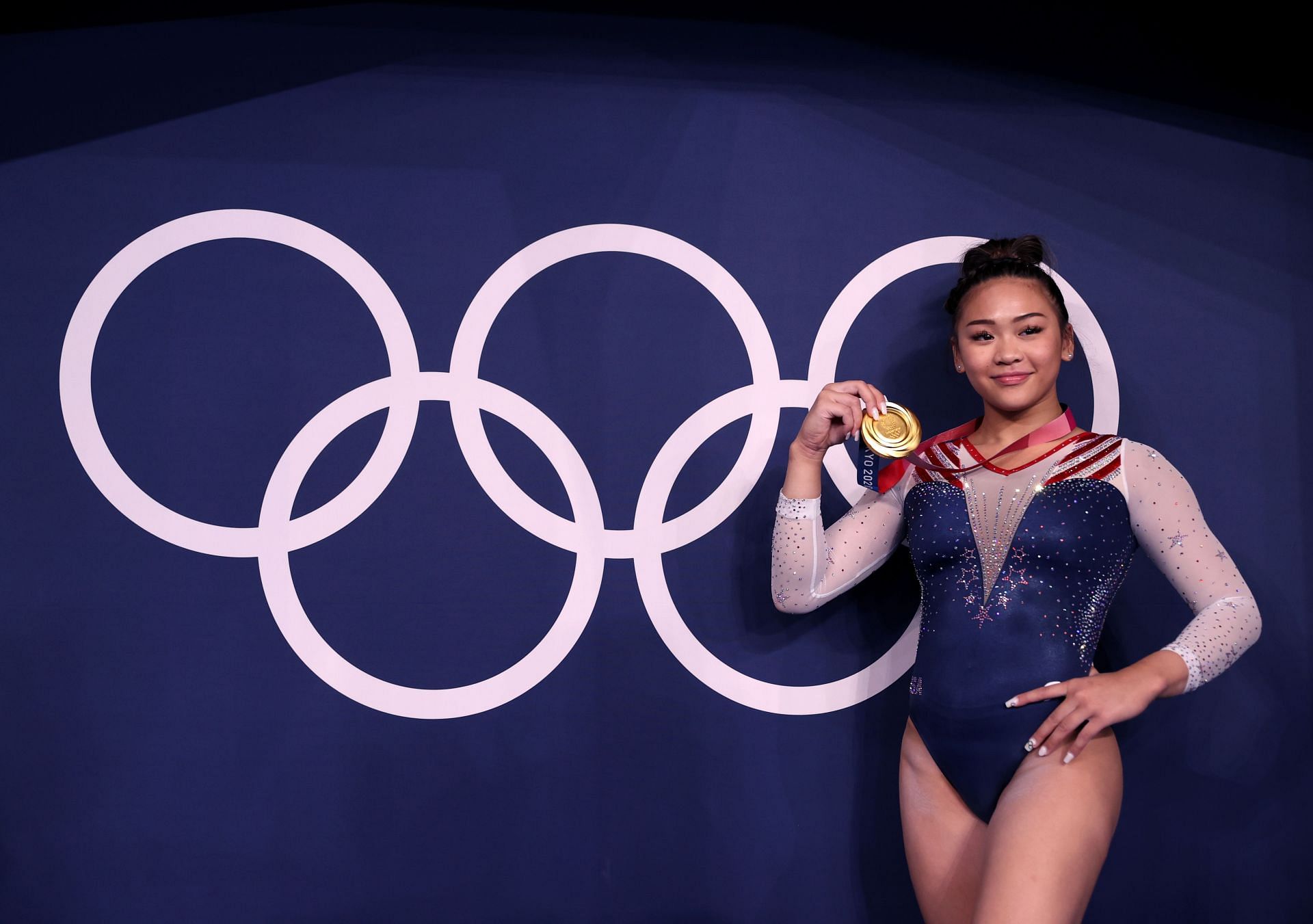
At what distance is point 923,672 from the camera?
7.78 feet

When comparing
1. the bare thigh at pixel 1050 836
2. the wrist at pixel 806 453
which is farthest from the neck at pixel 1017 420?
the bare thigh at pixel 1050 836

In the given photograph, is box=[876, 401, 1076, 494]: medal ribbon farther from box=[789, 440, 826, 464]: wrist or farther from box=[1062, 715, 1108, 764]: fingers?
box=[1062, 715, 1108, 764]: fingers

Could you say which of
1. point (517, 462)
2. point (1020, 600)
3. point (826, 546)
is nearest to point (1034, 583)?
point (1020, 600)

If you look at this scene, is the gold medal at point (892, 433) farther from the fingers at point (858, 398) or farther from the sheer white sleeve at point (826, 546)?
the sheer white sleeve at point (826, 546)

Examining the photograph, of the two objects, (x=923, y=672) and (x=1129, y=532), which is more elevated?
(x=1129, y=532)

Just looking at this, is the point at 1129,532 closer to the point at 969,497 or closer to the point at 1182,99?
the point at 969,497

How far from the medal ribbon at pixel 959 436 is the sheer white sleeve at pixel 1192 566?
169 millimetres

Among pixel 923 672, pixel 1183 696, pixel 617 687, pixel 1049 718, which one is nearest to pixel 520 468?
pixel 617 687

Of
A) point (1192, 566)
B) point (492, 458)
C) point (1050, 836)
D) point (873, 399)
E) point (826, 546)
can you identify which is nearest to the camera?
point (1050, 836)

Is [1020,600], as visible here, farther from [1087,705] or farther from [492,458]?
[492,458]

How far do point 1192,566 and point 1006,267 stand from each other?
0.87 metres

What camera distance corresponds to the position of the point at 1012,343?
2.39m

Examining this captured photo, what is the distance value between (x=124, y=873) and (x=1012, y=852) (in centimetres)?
244

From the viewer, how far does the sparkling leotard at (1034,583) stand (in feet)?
7.16
